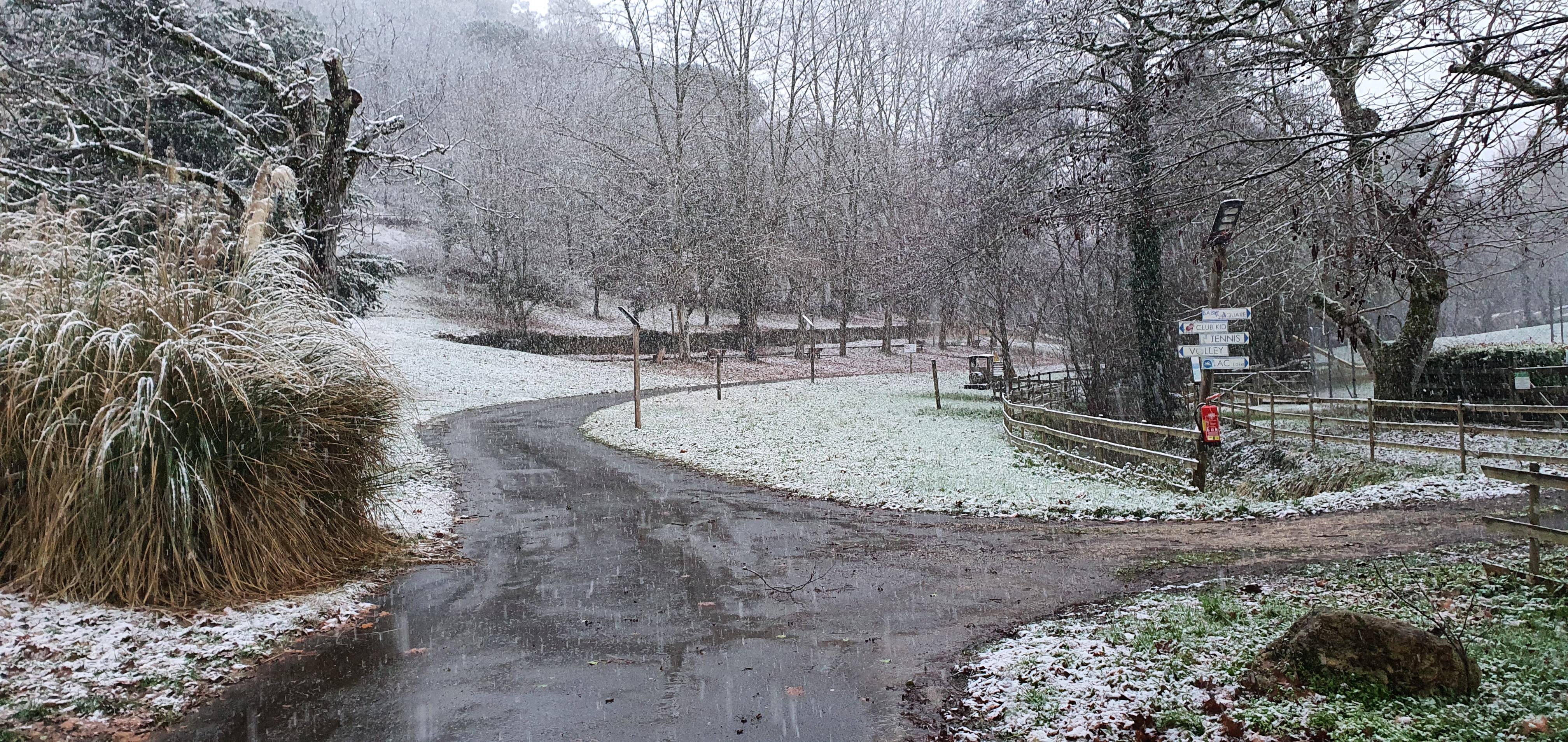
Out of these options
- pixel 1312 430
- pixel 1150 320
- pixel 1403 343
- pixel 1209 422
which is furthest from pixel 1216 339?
pixel 1403 343

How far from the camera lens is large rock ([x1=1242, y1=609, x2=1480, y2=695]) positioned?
13.5 ft

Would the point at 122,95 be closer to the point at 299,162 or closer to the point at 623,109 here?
the point at 299,162

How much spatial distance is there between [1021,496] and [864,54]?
35819 mm

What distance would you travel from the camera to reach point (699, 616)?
20.9 ft

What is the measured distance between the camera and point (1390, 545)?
777cm

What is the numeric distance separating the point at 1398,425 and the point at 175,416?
14.7 m

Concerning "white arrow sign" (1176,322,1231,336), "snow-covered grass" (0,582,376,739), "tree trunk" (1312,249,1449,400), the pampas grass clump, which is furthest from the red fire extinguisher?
"snow-covered grass" (0,582,376,739)

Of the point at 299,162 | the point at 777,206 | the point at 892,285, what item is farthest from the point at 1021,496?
the point at 777,206

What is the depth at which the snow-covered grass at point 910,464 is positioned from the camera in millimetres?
10484

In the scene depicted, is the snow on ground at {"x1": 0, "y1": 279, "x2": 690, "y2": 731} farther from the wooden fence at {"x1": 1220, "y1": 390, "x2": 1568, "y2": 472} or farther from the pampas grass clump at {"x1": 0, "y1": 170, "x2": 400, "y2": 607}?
the wooden fence at {"x1": 1220, "y1": 390, "x2": 1568, "y2": 472}

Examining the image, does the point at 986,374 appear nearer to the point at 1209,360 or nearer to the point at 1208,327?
the point at 1209,360

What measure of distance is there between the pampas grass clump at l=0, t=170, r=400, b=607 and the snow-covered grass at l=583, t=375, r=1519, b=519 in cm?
646

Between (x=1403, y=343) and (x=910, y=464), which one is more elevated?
(x=1403, y=343)

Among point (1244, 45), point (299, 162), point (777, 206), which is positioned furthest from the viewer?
point (777, 206)
